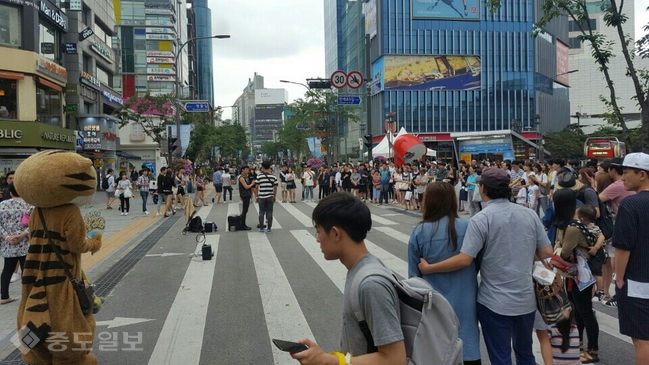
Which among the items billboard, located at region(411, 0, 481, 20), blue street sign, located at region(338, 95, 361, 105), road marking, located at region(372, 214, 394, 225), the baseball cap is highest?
billboard, located at region(411, 0, 481, 20)

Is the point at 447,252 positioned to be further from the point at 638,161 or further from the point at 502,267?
the point at 638,161

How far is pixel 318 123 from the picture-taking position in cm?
4775

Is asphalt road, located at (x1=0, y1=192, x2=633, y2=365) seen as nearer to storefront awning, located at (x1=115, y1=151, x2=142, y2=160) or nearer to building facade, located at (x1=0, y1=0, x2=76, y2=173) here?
building facade, located at (x1=0, y1=0, x2=76, y2=173)

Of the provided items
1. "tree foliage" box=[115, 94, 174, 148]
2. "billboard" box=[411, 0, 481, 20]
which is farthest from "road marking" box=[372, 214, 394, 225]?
"billboard" box=[411, 0, 481, 20]

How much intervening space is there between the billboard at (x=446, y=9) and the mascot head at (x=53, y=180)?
237 feet

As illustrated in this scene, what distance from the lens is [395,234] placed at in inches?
527

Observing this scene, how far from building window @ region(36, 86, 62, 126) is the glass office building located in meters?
44.7

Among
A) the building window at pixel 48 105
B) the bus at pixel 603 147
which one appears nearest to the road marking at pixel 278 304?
the building window at pixel 48 105

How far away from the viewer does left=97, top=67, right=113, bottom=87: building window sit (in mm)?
45700

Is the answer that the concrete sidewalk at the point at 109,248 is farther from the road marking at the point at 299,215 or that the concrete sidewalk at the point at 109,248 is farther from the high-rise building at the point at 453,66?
the high-rise building at the point at 453,66

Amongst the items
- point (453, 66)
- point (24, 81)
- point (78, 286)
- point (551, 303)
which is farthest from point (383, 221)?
point (453, 66)

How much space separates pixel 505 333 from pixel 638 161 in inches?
61.3

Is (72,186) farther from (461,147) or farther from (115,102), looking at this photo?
(115,102)

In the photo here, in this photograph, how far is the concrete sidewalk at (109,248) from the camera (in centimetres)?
633
